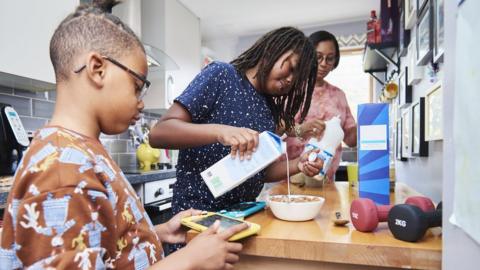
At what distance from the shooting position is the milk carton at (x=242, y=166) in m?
0.73

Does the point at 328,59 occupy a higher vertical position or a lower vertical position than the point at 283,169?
higher

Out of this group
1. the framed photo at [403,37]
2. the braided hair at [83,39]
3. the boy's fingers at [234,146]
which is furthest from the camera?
the framed photo at [403,37]

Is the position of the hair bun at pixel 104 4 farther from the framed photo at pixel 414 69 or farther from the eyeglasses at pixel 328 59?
the framed photo at pixel 414 69

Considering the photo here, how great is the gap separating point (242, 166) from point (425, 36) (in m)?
1.06

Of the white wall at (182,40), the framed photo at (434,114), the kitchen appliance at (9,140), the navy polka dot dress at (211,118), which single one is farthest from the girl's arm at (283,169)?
the white wall at (182,40)

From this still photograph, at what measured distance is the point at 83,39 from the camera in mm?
563

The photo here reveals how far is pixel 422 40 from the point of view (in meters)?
1.39

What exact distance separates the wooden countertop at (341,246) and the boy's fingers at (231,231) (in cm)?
3

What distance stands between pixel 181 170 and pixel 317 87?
3.40ft

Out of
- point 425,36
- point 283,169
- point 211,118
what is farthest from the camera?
point 425,36

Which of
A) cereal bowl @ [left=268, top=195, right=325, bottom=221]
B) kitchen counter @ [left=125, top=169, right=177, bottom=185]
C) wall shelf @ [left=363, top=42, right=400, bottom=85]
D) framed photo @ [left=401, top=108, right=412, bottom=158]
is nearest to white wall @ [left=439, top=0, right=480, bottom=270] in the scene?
cereal bowl @ [left=268, top=195, right=325, bottom=221]

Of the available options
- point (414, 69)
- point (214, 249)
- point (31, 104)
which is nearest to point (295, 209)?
point (214, 249)

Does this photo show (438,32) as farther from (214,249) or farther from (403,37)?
(214,249)

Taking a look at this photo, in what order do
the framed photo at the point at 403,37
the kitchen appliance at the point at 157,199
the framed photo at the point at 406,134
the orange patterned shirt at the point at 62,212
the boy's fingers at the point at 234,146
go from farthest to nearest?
1. the kitchen appliance at the point at 157,199
2. the framed photo at the point at 403,37
3. the framed photo at the point at 406,134
4. the boy's fingers at the point at 234,146
5. the orange patterned shirt at the point at 62,212
